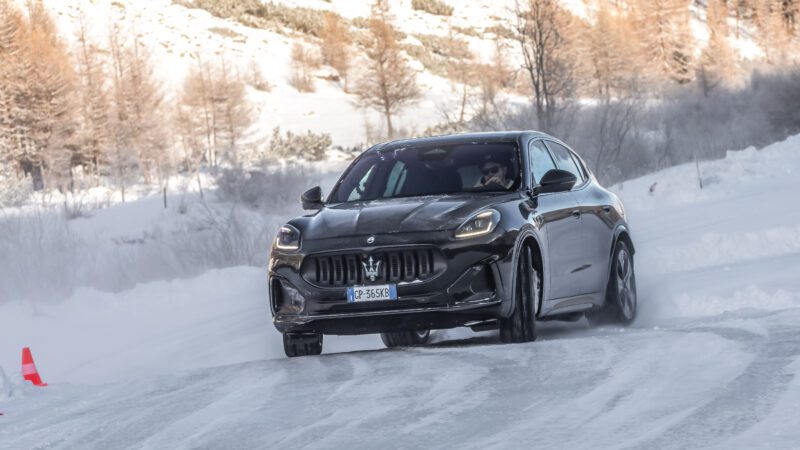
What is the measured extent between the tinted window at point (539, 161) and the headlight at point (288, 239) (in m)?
2.00

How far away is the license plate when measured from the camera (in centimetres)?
885

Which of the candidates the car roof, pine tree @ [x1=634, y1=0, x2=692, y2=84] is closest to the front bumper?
the car roof

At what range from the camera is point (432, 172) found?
33.2ft

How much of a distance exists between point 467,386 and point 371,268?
1804 millimetres

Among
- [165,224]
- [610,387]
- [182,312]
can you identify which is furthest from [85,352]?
[165,224]

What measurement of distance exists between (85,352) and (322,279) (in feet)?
19.6

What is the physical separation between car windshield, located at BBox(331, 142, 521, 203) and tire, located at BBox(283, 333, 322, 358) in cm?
121

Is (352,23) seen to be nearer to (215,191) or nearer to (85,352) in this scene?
(215,191)

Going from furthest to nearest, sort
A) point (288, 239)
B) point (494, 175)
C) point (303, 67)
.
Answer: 1. point (303, 67)
2. point (494, 175)
3. point (288, 239)

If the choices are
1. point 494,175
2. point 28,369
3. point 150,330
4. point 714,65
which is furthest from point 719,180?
point 714,65

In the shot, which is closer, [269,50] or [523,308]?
[523,308]

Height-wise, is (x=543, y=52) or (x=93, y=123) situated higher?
(x=543, y=52)

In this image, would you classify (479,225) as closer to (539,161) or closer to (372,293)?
(372,293)

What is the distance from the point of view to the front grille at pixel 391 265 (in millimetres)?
8875
